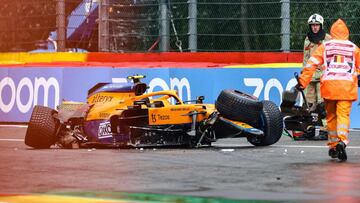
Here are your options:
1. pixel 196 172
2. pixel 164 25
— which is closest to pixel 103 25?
pixel 164 25

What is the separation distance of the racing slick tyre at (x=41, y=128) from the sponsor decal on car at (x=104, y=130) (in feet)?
2.18

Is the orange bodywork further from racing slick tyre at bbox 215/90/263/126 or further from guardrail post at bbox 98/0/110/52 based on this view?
guardrail post at bbox 98/0/110/52

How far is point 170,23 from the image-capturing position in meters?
19.9

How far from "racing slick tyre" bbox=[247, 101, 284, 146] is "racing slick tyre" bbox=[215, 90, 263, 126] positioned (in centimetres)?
20

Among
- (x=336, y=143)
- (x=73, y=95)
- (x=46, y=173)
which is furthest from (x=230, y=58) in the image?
(x=46, y=173)

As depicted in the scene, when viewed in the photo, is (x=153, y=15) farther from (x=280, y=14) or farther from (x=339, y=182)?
(x=339, y=182)

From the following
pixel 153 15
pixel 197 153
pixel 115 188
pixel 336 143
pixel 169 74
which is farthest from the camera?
pixel 153 15

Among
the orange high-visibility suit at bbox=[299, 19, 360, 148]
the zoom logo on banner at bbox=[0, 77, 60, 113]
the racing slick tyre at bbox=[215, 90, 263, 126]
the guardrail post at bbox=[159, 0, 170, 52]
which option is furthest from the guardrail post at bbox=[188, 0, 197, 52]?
the orange high-visibility suit at bbox=[299, 19, 360, 148]

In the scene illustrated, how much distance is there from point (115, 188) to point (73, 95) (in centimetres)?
1006

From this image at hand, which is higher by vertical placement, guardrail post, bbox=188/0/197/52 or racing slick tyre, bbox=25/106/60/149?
guardrail post, bbox=188/0/197/52

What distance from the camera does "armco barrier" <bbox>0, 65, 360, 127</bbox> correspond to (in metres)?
18.1

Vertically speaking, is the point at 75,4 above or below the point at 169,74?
above

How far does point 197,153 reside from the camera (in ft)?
42.2

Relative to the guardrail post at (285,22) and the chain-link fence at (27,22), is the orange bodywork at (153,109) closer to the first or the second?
the guardrail post at (285,22)
